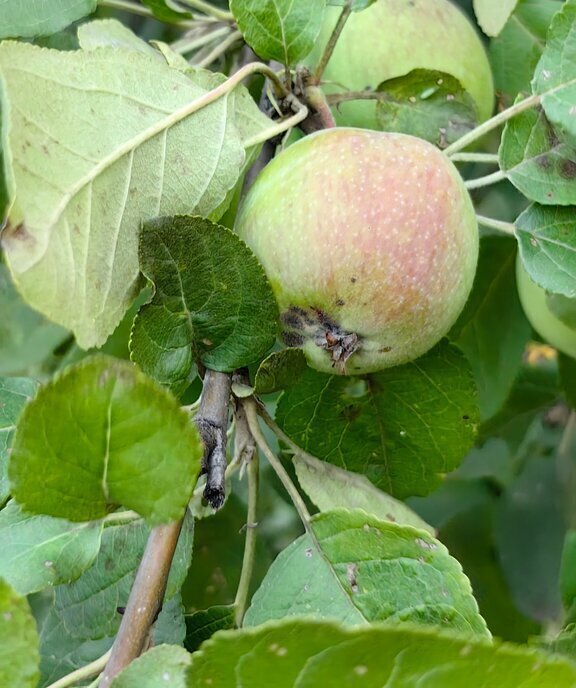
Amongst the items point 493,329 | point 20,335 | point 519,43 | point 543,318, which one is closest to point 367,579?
point 543,318

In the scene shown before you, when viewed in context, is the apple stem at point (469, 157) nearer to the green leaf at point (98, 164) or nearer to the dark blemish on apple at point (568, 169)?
the dark blemish on apple at point (568, 169)

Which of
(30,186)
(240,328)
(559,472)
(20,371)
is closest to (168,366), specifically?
(240,328)

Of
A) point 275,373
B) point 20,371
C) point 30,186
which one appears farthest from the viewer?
point 20,371

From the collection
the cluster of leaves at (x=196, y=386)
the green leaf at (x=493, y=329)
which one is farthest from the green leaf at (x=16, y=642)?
the green leaf at (x=493, y=329)

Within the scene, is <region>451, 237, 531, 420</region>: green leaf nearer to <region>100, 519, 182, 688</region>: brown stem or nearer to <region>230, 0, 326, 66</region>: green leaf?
<region>230, 0, 326, 66</region>: green leaf

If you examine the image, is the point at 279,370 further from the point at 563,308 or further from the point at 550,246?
the point at 563,308

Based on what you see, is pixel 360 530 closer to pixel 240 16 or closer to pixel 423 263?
pixel 423 263
